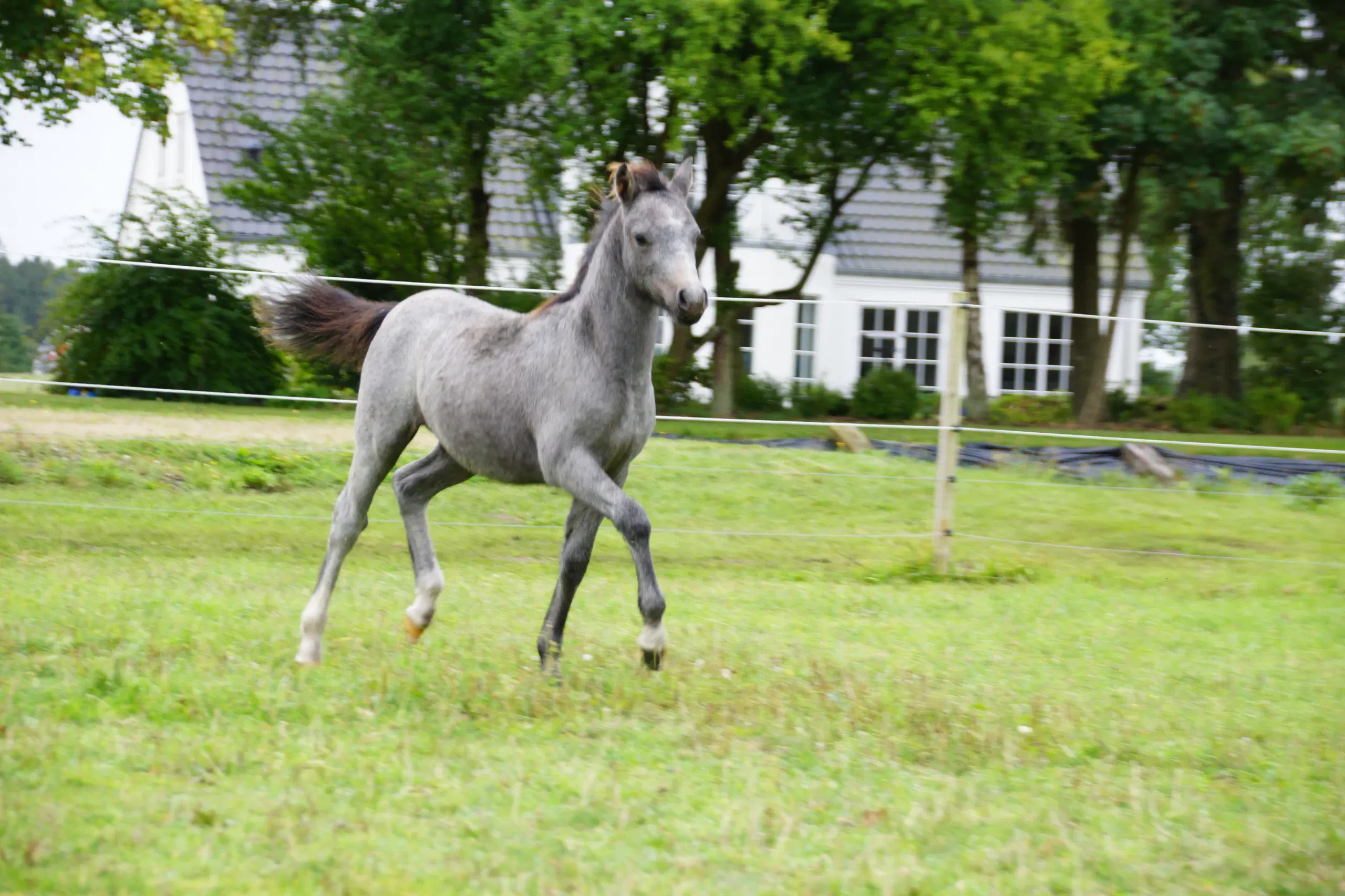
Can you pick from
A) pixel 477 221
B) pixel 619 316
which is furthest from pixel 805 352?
pixel 477 221

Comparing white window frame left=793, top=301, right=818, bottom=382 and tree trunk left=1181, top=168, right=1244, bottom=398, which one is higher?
tree trunk left=1181, top=168, right=1244, bottom=398

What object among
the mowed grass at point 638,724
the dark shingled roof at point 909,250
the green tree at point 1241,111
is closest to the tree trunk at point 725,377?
the mowed grass at point 638,724

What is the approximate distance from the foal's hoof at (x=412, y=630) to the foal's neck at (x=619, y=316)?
1.57 metres

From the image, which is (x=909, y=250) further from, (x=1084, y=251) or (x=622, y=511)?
(x=622, y=511)

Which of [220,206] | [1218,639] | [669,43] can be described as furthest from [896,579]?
[220,206]

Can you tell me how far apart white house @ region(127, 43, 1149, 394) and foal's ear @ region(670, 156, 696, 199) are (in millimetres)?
10309

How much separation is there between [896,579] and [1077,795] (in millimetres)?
Result: 5414

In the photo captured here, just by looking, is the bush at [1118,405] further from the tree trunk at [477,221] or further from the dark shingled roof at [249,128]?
the dark shingled roof at [249,128]

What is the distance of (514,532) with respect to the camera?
1088cm

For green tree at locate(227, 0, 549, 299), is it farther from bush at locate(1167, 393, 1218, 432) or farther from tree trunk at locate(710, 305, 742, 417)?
bush at locate(1167, 393, 1218, 432)

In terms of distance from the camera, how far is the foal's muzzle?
192 inches

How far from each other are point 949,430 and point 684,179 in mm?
4871

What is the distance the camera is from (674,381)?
10727mm

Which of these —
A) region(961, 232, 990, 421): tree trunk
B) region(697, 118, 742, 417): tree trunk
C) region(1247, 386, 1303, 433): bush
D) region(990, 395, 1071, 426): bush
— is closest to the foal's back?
region(961, 232, 990, 421): tree trunk
